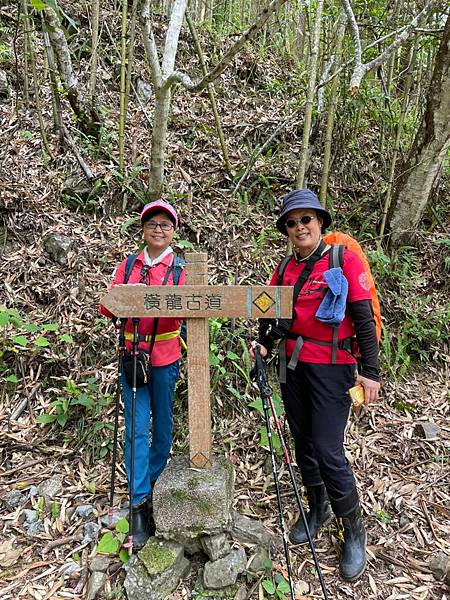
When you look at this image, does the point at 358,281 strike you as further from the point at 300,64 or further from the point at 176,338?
the point at 300,64

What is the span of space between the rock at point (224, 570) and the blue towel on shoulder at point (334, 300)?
172 centimetres

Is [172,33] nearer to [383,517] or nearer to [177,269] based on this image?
[177,269]

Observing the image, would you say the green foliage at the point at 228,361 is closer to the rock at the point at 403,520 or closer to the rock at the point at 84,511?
the rock at the point at 84,511

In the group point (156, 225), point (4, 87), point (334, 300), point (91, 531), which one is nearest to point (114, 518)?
point (91, 531)

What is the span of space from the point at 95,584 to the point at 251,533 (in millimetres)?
1111

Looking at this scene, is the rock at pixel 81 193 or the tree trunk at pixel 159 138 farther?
the rock at pixel 81 193

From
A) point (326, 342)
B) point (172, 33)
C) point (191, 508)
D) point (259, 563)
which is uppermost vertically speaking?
point (172, 33)

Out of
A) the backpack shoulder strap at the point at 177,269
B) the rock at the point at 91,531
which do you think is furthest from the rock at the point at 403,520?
the backpack shoulder strap at the point at 177,269

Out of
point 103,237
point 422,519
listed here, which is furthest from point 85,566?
point 103,237

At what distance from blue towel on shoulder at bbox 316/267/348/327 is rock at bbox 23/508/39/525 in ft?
8.88

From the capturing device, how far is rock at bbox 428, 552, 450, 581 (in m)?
2.98

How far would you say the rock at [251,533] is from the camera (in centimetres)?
311

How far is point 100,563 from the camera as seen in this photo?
119 inches

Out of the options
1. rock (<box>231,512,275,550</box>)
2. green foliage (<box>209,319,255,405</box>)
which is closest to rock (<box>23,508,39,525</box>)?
rock (<box>231,512,275,550</box>)
